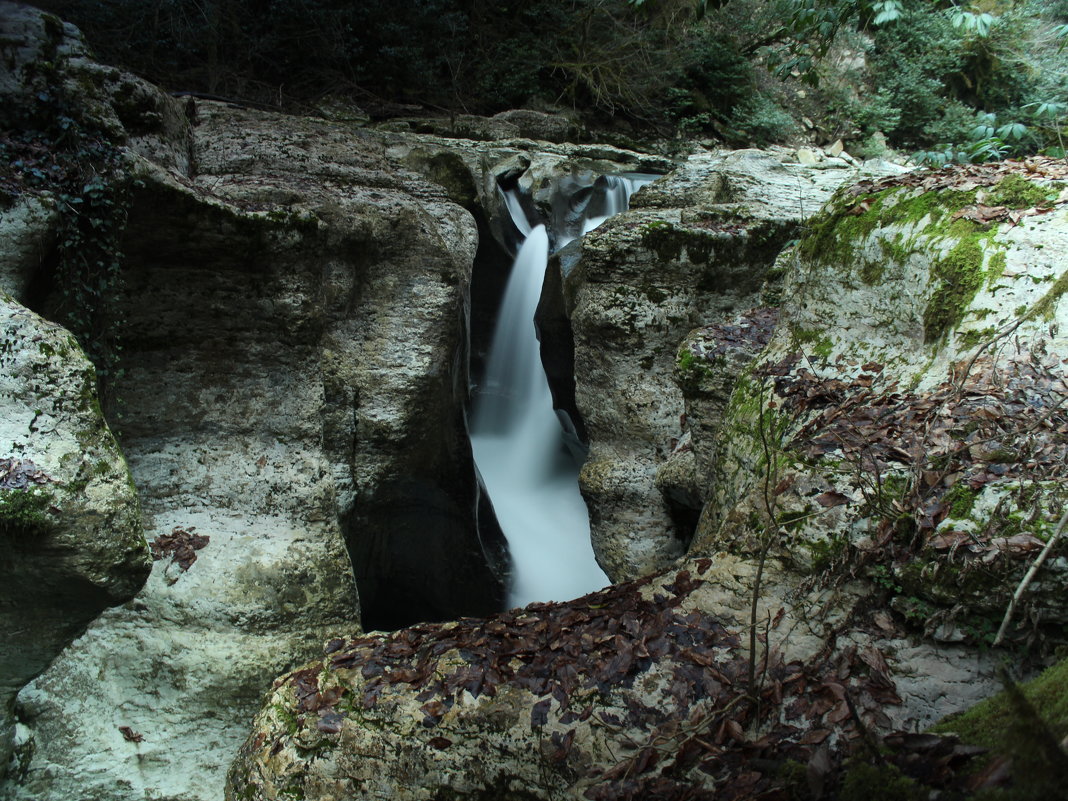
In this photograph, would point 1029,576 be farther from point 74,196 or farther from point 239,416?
point 74,196

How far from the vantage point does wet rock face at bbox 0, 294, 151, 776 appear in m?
3.38

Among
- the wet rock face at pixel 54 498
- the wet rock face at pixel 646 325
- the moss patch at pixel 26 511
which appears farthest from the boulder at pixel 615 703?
the wet rock face at pixel 646 325

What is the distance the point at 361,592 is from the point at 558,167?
5993mm

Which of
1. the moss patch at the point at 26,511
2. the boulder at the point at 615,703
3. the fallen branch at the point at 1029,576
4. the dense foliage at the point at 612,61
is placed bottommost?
the boulder at the point at 615,703

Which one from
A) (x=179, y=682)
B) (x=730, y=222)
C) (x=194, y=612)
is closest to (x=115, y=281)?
(x=194, y=612)

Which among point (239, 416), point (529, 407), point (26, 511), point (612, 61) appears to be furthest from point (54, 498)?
point (612, 61)

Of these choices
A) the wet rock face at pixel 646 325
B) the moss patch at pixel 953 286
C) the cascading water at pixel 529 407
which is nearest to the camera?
the moss patch at pixel 953 286

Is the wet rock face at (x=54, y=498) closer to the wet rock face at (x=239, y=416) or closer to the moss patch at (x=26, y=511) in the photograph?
the moss patch at (x=26, y=511)

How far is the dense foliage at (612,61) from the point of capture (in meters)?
11.0

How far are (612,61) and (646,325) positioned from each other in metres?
7.54

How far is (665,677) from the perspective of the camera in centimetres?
312

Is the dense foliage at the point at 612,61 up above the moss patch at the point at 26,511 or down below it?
above

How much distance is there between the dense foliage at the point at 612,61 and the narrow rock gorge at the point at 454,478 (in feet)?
13.0

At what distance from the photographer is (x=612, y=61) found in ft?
42.4
